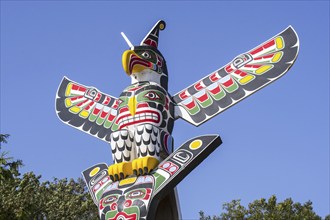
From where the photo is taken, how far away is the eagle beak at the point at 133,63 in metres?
11.3

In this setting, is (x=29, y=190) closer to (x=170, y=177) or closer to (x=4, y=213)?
(x=4, y=213)

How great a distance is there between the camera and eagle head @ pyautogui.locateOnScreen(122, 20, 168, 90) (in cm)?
1132

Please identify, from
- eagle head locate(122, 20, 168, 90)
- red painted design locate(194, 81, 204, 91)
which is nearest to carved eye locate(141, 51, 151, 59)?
eagle head locate(122, 20, 168, 90)

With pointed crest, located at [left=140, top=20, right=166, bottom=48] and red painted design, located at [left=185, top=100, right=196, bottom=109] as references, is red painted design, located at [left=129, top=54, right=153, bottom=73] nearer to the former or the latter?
pointed crest, located at [left=140, top=20, right=166, bottom=48]

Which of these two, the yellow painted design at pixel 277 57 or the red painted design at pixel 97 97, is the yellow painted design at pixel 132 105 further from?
the yellow painted design at pixel 277 57

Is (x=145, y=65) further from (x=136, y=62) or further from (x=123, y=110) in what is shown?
(x=123, y=110)

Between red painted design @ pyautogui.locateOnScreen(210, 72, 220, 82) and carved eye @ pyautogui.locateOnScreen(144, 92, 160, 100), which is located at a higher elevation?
red painted design @ pyautogui.locateOnScreen(210, 72, 220, 82)

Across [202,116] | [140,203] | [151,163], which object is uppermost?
[202,116]

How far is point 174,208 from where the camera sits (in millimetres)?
10203

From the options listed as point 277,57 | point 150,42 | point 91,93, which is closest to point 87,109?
point 91,93

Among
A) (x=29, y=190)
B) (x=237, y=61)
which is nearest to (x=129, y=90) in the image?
(x=237, y=61)

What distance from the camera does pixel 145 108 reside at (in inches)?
418

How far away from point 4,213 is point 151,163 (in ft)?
16.5

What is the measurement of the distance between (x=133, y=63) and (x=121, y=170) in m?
2.41
